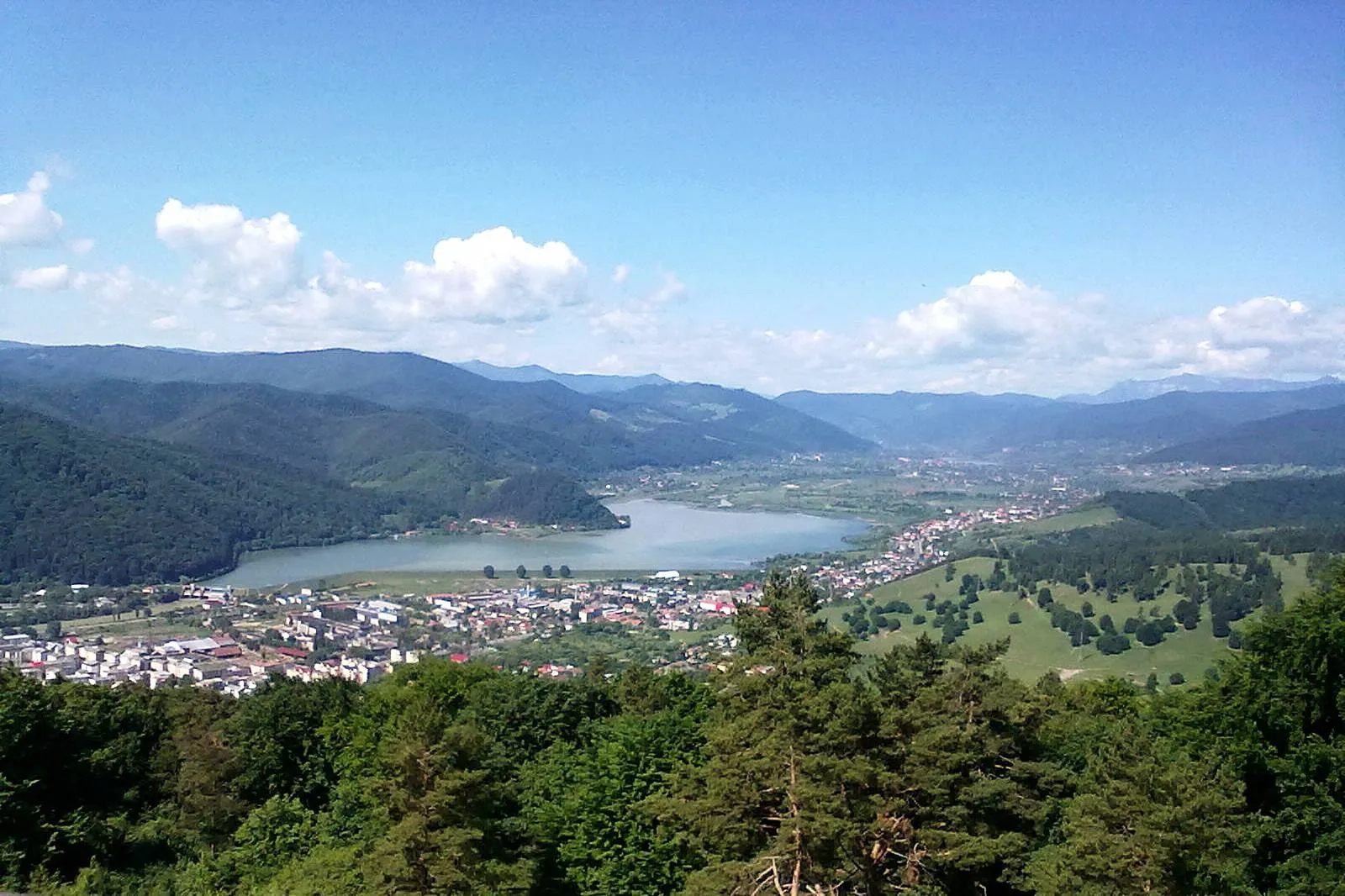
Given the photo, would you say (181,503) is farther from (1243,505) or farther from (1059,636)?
(1243,505)

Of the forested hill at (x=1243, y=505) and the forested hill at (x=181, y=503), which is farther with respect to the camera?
the forested hill at (x=1243, y=505)

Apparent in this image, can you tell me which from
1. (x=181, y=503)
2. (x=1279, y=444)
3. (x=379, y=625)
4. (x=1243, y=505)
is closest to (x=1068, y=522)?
(x=1243, y=505)

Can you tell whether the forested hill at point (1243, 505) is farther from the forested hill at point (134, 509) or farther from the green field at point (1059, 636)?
the forested hill at point (134, 509)

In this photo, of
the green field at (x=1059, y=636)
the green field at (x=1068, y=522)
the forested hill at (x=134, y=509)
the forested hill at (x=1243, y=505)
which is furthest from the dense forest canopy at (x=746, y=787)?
the forested hill at (x=1243, y=505)

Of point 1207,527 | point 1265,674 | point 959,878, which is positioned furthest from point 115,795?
point 1207,527

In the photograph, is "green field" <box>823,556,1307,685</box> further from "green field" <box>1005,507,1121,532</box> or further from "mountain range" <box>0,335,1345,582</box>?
"mountain range" <box>0,335,1345,582</box>

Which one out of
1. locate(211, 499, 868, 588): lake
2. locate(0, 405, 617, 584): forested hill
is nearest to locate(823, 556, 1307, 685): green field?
locate(211, 499, 868, 588): lake

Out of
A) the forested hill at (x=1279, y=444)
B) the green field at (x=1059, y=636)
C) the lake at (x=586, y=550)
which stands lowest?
the lake at (x=586, y=550)
